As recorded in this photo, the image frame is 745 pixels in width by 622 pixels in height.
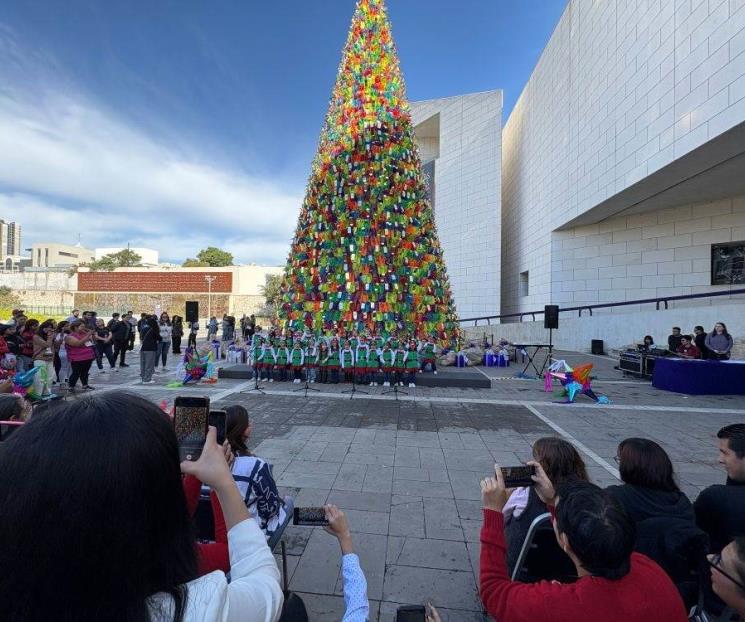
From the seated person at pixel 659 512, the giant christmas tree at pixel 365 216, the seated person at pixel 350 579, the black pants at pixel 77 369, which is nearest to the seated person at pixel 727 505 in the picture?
the seated person at pixel 659 512

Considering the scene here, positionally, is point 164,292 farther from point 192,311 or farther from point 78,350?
point 78,350

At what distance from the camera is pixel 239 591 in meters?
0.96

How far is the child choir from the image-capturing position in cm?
986

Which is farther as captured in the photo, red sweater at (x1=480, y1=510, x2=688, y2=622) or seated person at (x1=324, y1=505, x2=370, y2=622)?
seated person at (x1=324, y1=505, x2=370, y2=622)

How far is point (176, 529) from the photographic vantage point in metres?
0.86

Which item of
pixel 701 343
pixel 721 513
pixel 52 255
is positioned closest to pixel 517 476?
pixel 721 513

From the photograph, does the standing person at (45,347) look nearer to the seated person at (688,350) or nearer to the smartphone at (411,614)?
the smartphone at (411,614)

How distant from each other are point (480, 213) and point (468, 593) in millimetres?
23993

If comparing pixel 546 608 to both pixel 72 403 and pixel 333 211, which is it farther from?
pixel 333 211

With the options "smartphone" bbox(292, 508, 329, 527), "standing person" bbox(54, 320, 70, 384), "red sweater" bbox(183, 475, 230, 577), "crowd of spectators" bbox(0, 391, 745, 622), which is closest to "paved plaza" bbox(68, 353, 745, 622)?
"standing person" bbox(54, 320, 70, 384)

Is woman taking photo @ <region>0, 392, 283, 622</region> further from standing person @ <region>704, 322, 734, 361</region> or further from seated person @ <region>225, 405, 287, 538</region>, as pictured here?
standing person @ <region>704, 322, 734, 361</region>

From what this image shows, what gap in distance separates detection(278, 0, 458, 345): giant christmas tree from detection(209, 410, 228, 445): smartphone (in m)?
8.85

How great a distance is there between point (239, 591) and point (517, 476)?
1.35 metres

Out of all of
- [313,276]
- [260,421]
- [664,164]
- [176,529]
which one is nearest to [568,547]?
[176,529]
